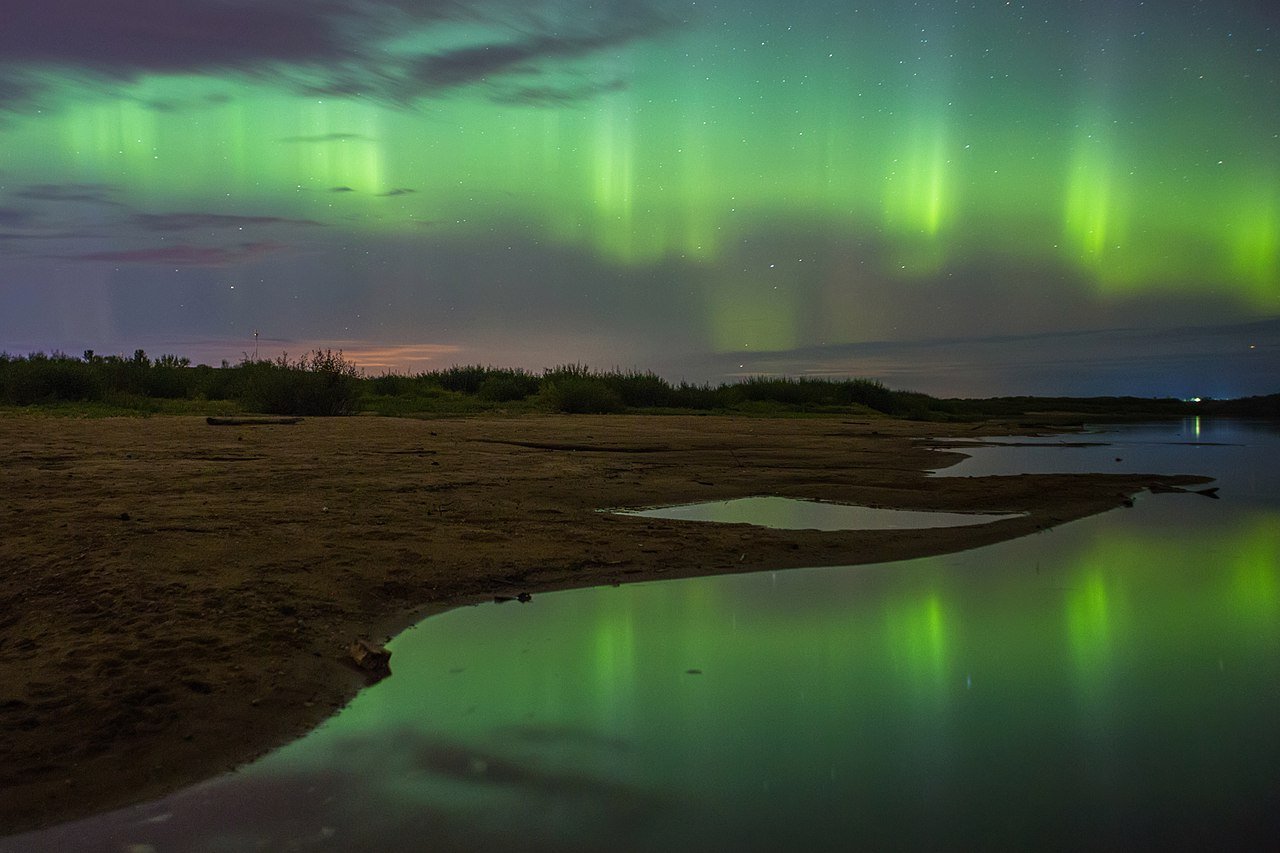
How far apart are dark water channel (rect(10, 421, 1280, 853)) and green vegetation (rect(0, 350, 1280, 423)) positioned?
43.8 feet

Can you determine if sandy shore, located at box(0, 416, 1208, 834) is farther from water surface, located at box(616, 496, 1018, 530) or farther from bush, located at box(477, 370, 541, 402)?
bush, located at box(477, 370, 541, 402)

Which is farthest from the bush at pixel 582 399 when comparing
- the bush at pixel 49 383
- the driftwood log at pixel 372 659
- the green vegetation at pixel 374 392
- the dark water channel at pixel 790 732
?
the driftwood log at pixel 372 659

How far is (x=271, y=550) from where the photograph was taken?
4.42 metres

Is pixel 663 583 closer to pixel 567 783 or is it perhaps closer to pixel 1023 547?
pixel 567 783

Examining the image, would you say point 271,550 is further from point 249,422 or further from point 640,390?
point 640,390

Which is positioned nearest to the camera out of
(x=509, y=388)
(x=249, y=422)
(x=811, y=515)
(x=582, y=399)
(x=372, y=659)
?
(x=372, y=659)

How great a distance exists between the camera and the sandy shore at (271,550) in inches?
105

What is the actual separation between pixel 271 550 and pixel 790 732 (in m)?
2.96

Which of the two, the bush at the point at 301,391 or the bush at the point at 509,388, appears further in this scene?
the bush at the point at 509,388

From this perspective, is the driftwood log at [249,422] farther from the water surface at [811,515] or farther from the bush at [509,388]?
the bush at [509,388]

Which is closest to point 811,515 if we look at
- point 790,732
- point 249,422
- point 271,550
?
point 271,550

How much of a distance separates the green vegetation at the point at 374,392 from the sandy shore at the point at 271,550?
19.2 ft

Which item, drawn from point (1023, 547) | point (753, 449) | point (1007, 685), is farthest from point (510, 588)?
point (753, 449)

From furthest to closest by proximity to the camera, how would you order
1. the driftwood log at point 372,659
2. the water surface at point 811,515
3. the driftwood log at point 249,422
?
the driftwood log at point 249,422
the water surface at point 811,515
the driftwood log at point 372,659
